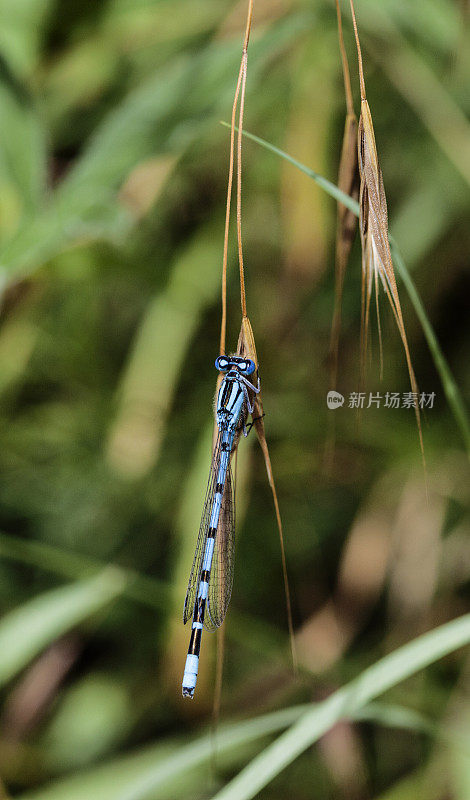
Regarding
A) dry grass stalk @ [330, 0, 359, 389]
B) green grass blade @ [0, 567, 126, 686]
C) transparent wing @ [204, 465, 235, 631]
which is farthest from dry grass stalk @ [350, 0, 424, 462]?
green grass blade @ [0, 567, 126, 686]

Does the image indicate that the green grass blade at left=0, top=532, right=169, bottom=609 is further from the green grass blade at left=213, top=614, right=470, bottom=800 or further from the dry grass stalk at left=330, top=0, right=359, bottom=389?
the dry grass stalk at left=330, top=0, right=359, bottom=389

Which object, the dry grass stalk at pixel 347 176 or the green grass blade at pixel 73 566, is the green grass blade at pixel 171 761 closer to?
the green grass blade at pixel 73 566

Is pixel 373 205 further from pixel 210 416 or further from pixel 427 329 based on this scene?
pixel 210 416

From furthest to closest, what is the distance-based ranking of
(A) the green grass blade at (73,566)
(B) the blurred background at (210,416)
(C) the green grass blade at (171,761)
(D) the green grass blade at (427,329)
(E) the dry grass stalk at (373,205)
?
(B) the blurred background at (210,416), (A) the green grass blade at (73,566), (C) the green grass blade at (171,761), (D) the green grass blade at (427,329), (E) the dry grass stalk at (373,205)

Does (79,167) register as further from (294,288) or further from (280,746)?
(280,746)

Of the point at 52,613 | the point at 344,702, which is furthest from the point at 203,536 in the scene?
the point at 52,613

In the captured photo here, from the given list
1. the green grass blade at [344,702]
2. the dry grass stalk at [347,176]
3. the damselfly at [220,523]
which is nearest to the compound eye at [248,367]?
the damselfly at [220,523]
